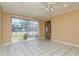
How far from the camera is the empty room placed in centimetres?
505

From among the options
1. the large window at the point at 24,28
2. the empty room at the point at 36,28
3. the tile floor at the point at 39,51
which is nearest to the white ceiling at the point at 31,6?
the empty room at the point at 36,28

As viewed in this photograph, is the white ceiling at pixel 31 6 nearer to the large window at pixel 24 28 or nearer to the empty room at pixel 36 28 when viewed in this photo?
the empty room at pixel 36 28

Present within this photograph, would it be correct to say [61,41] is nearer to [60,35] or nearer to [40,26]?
[60,35]

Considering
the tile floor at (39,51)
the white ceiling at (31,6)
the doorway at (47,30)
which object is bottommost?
the tile floor at (39,51)

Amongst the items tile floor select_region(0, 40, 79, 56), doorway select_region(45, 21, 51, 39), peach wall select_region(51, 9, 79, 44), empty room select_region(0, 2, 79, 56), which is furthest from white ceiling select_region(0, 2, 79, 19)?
doorway select_region(45, 21, 51, 39)

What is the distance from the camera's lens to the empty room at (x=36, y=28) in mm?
5055

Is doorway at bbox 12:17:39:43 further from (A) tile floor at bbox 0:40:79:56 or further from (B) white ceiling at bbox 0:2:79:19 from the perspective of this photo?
(A) tile floor at bbox 0:40:79:56

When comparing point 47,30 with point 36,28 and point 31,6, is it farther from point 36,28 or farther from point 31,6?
point 31,6

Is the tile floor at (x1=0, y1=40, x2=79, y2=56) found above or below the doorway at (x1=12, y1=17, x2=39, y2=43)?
below

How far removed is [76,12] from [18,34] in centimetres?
516

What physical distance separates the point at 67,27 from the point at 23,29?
4104mm

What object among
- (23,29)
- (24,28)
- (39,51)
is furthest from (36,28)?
(39,51)

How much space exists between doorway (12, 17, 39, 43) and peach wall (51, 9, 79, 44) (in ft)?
8.28

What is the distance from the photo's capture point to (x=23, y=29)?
29.0ft
